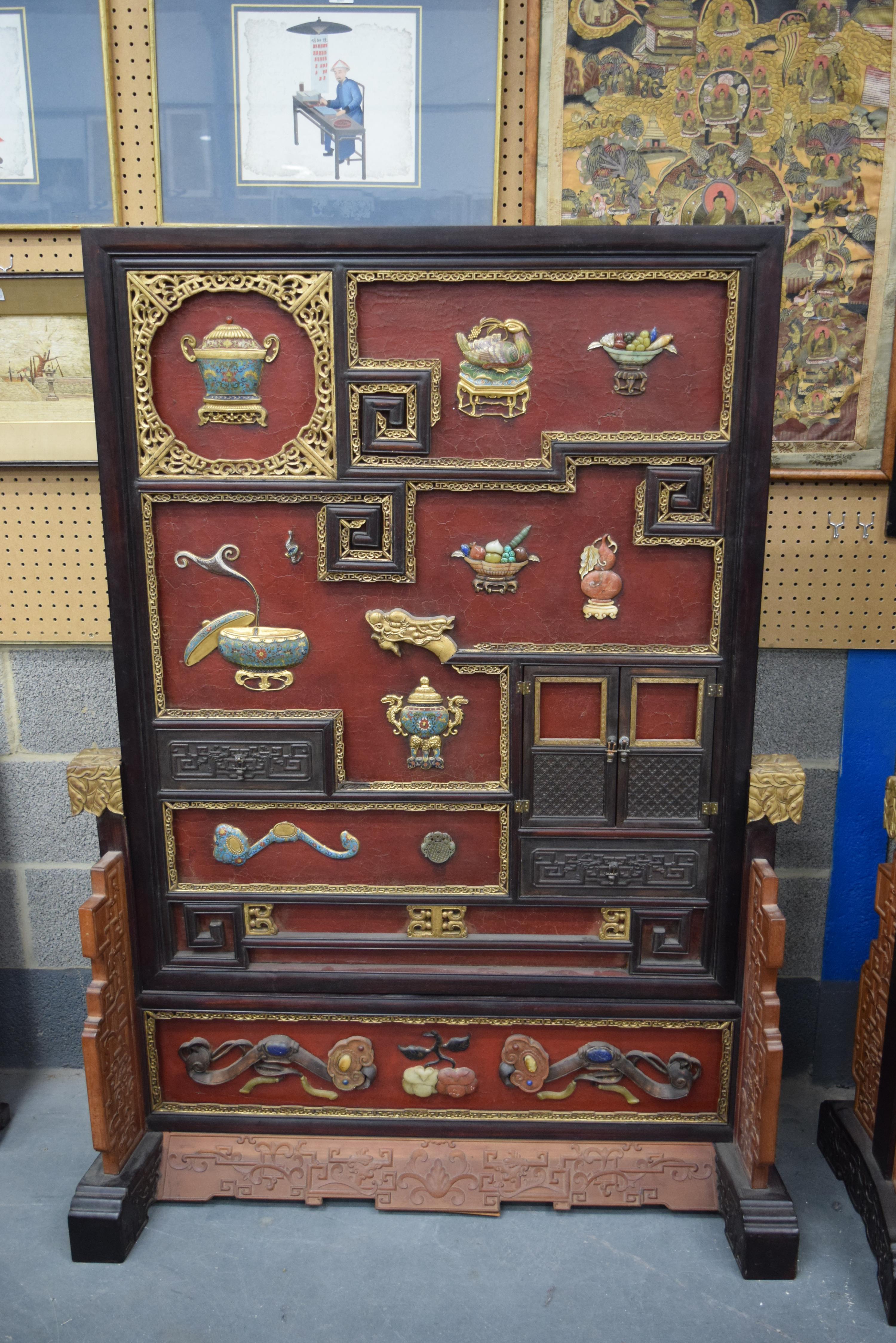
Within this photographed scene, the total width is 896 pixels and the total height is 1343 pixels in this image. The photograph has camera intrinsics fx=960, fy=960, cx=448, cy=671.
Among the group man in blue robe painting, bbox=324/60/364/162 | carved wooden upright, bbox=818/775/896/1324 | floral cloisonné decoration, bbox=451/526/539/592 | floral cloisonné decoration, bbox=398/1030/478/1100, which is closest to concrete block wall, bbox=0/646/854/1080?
carved wooden upright, bbox=818/775/896/1324

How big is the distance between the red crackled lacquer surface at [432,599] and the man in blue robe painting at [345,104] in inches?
34.9

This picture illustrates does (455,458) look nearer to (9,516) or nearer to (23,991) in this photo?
(9,516)

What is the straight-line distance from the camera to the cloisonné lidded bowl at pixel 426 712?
6.40 feet

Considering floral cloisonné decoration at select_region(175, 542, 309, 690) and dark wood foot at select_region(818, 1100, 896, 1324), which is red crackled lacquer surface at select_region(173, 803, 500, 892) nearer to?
floral cloisonné decoration at select_region(175, 542, 309, 690)

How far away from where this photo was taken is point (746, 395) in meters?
1.82

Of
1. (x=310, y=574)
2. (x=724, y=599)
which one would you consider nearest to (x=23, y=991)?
(x=310, y=574)

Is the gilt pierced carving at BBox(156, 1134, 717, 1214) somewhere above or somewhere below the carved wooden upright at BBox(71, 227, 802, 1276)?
below

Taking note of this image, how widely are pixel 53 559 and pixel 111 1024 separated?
1113 millimetres

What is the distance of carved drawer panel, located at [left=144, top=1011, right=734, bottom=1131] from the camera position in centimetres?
206

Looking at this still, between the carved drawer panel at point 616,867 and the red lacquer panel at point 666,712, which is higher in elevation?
the red lacquer panel at point 666,712

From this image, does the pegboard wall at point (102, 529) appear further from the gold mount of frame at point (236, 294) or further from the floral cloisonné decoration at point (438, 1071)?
the floral cloisonné decoration at point (438, 1071)

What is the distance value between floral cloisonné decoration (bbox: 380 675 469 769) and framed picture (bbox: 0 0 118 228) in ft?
4.30

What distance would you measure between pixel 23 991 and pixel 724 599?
83.0 inches

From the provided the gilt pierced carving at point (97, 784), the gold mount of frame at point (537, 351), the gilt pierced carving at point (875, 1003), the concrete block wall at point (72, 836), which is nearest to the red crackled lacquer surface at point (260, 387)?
the gold mount of frame at point (537, 351)
